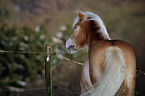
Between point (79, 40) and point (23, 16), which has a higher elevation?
point (23, 16)

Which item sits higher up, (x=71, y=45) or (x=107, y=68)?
(x=71, y=45)

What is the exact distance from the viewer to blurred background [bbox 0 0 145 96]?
689 centimetres

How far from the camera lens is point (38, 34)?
329 inches

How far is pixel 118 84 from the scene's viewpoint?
0.93m

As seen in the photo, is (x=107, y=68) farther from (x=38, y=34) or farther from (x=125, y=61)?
(x=38, y=34)

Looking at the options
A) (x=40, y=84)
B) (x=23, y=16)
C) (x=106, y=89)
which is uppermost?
(x=23, y=16)

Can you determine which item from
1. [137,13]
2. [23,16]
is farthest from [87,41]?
[23,16]

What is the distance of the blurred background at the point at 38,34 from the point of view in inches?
271

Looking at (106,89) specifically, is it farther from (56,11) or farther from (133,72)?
(56,11)

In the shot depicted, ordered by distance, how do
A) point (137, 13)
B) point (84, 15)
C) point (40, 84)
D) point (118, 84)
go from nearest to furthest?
point (118, 84), point (84, 15), point (137, 13), point (40, 84)

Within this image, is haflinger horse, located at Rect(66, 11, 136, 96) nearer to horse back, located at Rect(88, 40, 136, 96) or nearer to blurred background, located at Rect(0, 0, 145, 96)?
horse back, located at Rect(88, 40, 136, 96)

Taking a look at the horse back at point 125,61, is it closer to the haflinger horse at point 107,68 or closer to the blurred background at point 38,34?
the haflinger horse at point 107,68

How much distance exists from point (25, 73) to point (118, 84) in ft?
28.1

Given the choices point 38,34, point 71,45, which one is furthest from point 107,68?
point 38,34
